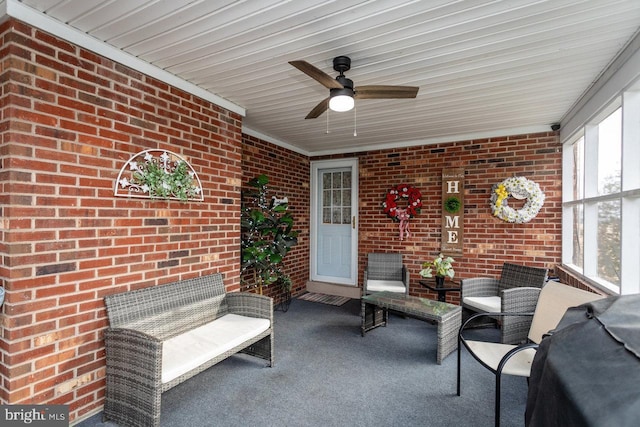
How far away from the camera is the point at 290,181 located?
5.13m

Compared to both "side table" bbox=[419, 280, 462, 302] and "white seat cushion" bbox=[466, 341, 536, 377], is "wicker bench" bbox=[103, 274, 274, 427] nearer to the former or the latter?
"white seat cushion" bbox=[466, 341, 536, 377]

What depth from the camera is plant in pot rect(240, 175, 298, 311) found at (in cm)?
376

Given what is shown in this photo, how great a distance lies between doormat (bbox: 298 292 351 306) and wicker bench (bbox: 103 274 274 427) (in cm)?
209

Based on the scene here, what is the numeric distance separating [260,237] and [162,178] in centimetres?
171

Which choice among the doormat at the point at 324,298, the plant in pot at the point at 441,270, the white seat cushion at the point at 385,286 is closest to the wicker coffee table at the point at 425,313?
the white seat cushion at the point at 385,286

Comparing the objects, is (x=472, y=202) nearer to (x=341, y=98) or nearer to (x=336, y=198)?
(x=336, y=198)

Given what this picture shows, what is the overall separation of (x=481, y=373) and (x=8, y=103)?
3806 millimetres

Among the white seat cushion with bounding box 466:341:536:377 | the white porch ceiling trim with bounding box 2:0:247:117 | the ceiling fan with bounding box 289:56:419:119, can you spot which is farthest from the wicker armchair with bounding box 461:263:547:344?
the white porch ceiling trim with bounding box 2:0:247:117

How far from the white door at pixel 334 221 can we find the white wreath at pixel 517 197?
203 centimetres

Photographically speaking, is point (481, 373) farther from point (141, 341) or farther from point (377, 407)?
point (141, 341)

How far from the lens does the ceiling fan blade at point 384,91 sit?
2189 mm

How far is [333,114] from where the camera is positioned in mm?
3566

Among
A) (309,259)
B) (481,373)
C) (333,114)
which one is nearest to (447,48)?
(333,114)

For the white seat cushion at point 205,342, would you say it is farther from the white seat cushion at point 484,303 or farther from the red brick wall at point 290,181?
the white seat cushion at point 484,303
